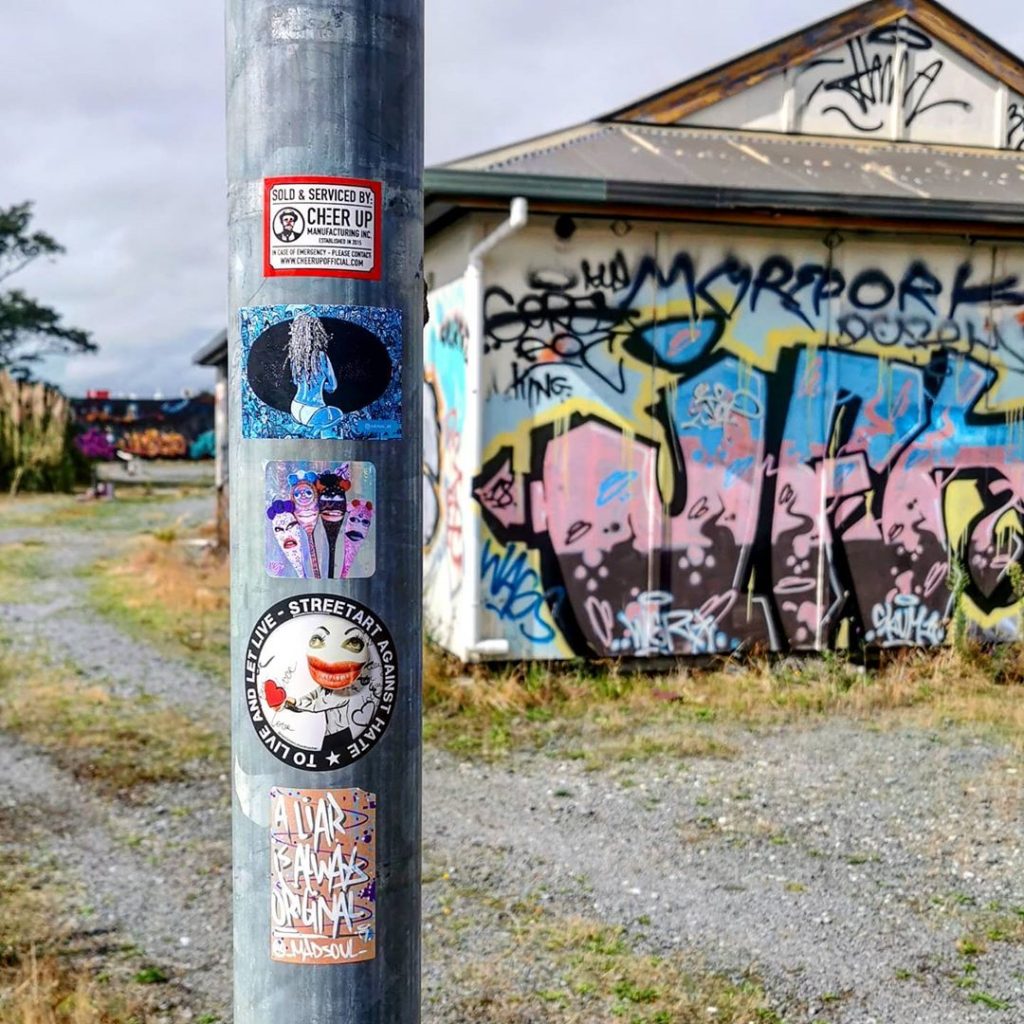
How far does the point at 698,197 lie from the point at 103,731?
5.00m

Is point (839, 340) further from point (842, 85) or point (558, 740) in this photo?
point (558, 740)

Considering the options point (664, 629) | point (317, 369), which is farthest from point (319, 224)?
point (664, 629)

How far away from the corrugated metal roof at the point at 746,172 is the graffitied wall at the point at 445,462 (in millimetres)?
1006

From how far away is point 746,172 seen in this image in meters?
8.42

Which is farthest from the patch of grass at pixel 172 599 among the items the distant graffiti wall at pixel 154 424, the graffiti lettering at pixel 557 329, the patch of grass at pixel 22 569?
the distant graffiti wall at pixel 154 424

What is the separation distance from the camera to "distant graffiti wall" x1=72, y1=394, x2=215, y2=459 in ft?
150

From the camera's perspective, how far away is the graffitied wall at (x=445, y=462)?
8.05 meters

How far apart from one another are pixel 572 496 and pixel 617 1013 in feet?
15.4

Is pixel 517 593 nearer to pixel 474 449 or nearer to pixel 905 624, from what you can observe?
pixel 474 449

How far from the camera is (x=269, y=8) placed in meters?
1.83

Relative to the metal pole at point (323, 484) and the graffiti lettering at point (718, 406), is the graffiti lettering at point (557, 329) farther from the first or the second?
the metal pole at point (323, 484)

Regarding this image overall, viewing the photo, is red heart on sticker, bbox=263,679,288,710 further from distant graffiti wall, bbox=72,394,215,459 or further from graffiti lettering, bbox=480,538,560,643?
distant graffiti wall, bbox=72,394,215,459

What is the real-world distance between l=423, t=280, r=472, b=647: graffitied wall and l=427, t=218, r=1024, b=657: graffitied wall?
0.05m

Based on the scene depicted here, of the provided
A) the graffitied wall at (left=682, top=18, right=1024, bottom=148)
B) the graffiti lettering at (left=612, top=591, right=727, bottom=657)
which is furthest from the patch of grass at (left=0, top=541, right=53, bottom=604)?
the graffitied wall at (left=682, top=18, right=1024, bottom=148)
